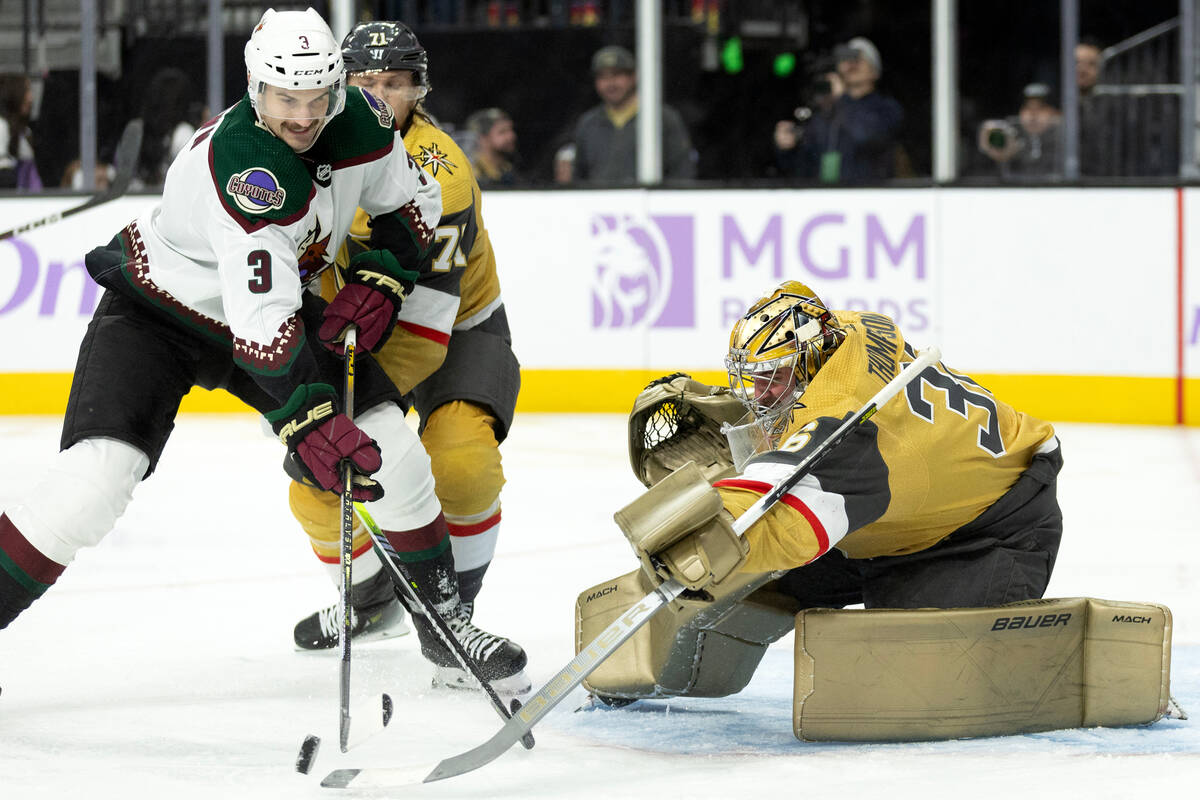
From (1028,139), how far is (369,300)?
432 centimetres

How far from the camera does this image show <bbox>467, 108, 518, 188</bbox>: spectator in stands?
22.9 ft

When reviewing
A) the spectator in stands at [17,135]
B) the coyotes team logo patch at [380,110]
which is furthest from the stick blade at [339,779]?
the spectator in stands at [17,135]

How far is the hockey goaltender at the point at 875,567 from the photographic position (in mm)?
2330

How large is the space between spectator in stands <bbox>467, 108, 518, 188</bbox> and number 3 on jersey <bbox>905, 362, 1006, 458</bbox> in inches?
173

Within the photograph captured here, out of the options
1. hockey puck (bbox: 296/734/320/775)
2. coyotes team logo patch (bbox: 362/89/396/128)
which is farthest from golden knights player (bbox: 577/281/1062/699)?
coyotes team logo patch (bbox: 362/89/396/128)

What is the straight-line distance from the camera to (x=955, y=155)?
6641mm

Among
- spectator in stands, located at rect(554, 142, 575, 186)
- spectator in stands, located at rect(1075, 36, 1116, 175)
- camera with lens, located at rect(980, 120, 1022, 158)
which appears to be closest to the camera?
spectator in stands, located at rect(1075, 36, 1116, 175)

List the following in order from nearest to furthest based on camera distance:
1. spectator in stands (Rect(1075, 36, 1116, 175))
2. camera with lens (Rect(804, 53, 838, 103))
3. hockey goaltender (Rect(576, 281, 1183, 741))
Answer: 1. hockey goaltender (Rect(576, 281, 1183, 741))
2. spectator in stands (Rect(1075, 36, 1116, 175))
3. camera with lens (Rect(804, 53, 838, 103))

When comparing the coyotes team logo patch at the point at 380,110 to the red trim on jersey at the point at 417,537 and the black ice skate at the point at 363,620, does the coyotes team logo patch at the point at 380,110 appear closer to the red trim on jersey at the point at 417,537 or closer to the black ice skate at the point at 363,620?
the red trim on jersey at the point at 417,537

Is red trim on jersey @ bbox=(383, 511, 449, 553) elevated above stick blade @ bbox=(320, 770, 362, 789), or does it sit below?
above

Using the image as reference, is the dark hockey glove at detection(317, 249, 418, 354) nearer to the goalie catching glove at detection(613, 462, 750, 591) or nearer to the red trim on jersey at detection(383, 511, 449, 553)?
the red trim on jersey at detection(383, 511, 449, 553)

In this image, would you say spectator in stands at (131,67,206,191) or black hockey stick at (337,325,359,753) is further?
spectator in stands at (131,67,206,191)

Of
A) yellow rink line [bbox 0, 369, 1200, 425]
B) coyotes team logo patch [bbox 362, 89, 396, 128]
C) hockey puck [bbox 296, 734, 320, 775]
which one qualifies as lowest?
hockey puck [bbox 296, 734, 320, 775]

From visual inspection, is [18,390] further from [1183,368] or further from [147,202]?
[1183,368]
